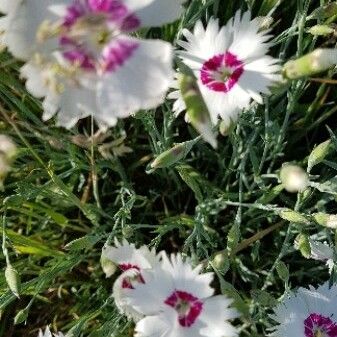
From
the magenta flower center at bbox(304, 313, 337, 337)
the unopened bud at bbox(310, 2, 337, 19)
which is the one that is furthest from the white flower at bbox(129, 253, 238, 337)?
the unopened bud at bbox(310, 2, 337, 19)

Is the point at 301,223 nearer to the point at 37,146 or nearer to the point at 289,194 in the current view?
the point at 289,194

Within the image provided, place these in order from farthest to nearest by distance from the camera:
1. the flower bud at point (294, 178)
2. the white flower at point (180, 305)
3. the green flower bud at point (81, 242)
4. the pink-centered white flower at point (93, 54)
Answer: the green flower bud at point (81, 242)
the white flower at point (180, 305)
the flower bud at point (294, 178)
the pink-centered white flower at point (93, 54)

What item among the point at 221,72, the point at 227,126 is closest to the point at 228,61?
the point at 221,72

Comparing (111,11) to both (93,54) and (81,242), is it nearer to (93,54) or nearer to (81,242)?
(93,54)

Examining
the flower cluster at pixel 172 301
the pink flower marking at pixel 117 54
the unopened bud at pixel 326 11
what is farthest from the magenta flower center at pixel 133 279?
the unopened bud at pixel 326 11

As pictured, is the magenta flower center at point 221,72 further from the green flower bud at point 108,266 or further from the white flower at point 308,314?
the white flower at point 308,314

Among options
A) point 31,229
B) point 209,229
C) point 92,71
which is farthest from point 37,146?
point 92,71

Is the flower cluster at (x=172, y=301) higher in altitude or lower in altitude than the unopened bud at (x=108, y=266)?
lower
